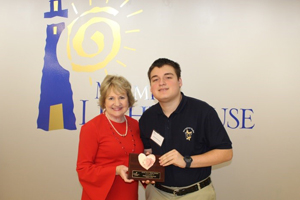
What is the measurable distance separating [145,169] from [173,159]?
211mm

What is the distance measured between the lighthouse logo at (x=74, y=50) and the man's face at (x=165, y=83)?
4.03 feet

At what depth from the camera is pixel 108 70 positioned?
2.92 meters

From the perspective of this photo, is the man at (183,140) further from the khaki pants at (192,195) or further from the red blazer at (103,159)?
the red blazer at (103,159)

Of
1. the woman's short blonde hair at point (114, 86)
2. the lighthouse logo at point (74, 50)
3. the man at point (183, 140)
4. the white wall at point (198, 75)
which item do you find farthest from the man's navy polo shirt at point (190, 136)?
the lighthouse logo at point (74, 50)

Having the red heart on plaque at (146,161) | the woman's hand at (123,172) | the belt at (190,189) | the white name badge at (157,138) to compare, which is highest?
the white name badge at (157,138)

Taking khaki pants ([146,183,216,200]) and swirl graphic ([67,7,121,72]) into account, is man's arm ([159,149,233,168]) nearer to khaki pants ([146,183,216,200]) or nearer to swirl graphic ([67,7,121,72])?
khaki pants ([146,183,216,200])

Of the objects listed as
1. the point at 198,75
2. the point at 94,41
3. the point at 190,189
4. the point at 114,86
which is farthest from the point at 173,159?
the point at 94,41

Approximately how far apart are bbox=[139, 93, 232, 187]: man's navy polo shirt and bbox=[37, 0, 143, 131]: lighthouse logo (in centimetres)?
142

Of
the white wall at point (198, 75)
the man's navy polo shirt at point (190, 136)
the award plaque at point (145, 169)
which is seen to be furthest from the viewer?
the white wall at point (198, 75)

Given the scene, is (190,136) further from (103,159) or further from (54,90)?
(54,90)

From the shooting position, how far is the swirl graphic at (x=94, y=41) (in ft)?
9.53

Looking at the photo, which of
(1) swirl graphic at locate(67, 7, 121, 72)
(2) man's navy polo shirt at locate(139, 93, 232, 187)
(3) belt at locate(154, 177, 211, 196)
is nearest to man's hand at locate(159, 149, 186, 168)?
(2) man's navy polo shirt at locate(139, 93, 232, 187)
